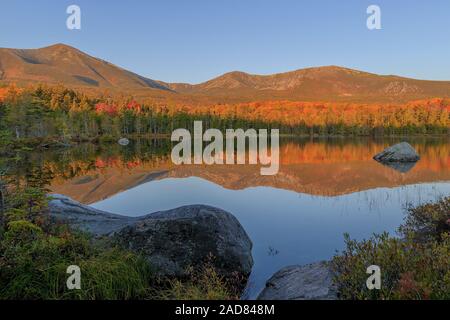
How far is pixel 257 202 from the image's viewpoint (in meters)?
21.2

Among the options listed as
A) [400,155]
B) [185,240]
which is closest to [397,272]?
[185,240]

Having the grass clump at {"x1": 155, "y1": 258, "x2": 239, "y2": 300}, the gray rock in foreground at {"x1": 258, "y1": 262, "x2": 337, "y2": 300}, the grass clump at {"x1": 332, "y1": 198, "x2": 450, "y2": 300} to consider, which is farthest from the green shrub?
the grass clump at {"x1": 155, "y1": 258, "x2": 239, "y2": 300}

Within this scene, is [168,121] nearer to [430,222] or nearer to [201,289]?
[430,222]

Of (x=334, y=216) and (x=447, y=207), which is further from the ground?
(x=447, y=207)

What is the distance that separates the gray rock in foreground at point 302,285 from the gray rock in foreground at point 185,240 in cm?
126

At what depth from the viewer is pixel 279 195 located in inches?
910

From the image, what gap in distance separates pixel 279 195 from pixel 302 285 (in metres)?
15.5

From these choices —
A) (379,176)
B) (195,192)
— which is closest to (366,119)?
(379,176)

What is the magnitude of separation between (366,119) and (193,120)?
72.5 m

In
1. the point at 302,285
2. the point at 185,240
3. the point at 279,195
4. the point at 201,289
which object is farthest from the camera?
the point at 279,195

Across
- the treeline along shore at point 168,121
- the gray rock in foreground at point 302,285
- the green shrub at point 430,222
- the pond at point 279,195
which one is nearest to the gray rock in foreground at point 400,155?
the pond at point 279,195

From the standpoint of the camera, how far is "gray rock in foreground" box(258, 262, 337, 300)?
682 centimetres

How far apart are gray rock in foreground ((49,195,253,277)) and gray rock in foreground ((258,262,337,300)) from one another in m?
1.26

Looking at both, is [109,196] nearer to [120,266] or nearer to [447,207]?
[120,266]
